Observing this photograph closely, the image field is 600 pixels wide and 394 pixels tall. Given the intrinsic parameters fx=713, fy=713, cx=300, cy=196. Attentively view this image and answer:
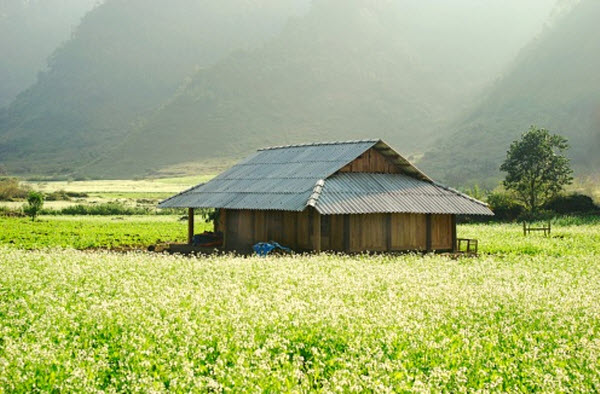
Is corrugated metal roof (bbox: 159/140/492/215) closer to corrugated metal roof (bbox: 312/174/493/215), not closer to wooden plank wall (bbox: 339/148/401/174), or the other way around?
corrugated metal roof (bbox: 312/174/493/215)

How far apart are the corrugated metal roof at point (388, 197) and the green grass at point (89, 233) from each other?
1219cm

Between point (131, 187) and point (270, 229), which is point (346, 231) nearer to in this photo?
point (270, 229)

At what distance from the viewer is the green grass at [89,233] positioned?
37.7 m

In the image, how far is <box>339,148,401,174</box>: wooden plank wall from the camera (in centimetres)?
3438

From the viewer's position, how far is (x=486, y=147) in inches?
4968

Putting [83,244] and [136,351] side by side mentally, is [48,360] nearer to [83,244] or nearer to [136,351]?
[136,351]

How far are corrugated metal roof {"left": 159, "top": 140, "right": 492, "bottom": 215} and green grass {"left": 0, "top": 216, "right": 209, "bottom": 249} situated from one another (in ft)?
16.6

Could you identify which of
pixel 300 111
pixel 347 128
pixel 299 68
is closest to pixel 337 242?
pixel 347 128

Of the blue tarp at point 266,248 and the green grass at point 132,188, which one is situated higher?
the green grass at point 132,188

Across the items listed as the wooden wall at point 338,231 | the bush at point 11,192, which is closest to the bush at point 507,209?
the wooden wall at point 338,231

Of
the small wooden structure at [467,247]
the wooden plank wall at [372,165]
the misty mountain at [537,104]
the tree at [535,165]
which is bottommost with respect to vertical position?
the small wooden structure at [467,247]

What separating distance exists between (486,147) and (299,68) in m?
80.3

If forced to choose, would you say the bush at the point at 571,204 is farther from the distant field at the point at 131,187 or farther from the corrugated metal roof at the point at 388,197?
the distant field at the point at 131,187

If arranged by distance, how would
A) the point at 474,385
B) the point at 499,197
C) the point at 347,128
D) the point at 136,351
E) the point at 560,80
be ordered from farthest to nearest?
the point at 347,128 → the point at 560,80 → the point at 499,197 → the point at 136,351 → the point at 474,385
